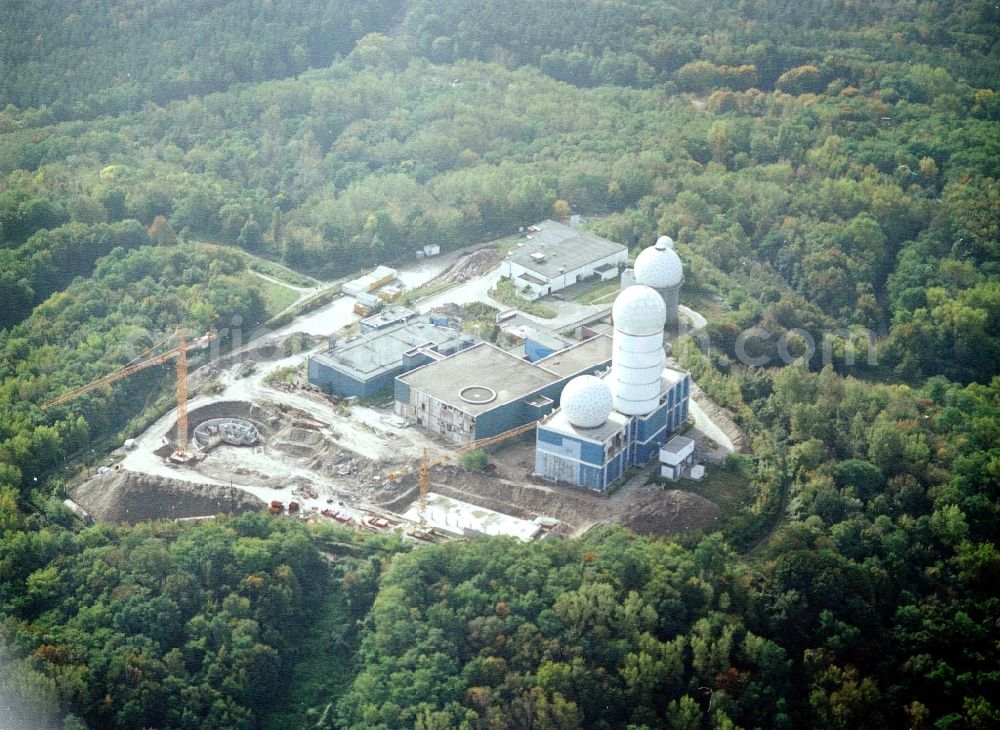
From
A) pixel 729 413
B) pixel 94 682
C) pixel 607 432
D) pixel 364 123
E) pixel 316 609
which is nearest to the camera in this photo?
pixel 94 682

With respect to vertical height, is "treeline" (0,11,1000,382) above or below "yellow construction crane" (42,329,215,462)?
below

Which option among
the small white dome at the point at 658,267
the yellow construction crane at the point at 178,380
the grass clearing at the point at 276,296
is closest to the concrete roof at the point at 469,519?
the yellow construction crane at the point at 178,380

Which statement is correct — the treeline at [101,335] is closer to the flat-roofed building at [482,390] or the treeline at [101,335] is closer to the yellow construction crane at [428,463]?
the flat-roofed building at [482,390]

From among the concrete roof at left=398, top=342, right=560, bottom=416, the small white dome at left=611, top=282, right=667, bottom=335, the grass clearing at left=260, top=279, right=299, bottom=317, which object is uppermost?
the small white dome at left=611, top=282, right=667, bottom=335

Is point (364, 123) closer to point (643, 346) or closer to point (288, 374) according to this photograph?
point (288, 374)

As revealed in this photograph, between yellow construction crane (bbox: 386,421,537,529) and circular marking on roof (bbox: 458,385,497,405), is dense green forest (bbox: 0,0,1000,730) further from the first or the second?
circular marking on roof (bbox: 458,385,497,405)

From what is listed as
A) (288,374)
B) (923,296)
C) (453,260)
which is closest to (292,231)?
(453,260)

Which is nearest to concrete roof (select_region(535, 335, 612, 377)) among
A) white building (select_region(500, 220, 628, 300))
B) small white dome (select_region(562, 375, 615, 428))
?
small white dome (select_region(562, 375, 615, 428))
